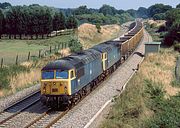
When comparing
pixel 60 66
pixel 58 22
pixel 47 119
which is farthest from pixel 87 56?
pixel 58 22

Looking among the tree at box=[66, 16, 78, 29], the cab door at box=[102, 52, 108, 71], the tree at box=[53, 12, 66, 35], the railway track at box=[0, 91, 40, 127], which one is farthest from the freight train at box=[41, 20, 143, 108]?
the tree at box=[66, 16, 78, 29]

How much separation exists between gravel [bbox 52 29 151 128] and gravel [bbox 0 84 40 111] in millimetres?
4736

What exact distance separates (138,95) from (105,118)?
3885mm

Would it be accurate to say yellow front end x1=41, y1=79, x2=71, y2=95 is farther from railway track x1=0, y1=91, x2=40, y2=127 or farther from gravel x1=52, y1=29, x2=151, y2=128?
railway track x1=0, y1=91, x2=40, y2=127

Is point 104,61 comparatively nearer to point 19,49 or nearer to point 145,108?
point 145,108

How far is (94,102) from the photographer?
2750 centimetres

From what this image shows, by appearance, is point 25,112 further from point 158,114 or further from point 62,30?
point 62,30

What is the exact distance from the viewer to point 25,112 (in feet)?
82.2

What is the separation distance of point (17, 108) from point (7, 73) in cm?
907

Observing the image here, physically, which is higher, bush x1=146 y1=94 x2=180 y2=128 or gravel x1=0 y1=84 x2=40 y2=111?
bush x1=146 y1=94 x2=180 y2=128

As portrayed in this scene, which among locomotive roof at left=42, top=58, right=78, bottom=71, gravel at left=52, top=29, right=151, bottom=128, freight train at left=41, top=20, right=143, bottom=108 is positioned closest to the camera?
gravel at left=52, top=29, right=151, bottom=128

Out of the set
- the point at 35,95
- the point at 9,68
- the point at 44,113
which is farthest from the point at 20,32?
the point at 44,113

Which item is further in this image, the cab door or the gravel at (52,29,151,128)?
the cab door

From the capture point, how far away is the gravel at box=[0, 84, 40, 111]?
27544 mm
